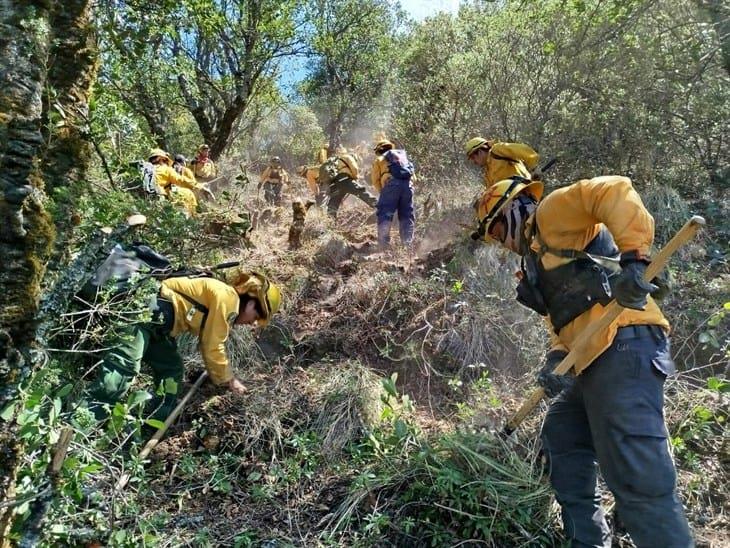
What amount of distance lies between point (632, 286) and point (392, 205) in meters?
4.54

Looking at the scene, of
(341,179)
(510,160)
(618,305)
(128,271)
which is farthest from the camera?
(341,179)

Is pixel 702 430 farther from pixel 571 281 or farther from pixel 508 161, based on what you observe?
pixel 508 161

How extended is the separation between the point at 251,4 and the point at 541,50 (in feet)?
18.8

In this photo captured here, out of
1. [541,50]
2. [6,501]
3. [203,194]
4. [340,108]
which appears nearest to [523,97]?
[541,50]

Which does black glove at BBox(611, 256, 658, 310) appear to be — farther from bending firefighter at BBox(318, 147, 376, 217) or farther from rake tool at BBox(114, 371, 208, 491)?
bending firefighter at BBox(318, 147, 376, 217)

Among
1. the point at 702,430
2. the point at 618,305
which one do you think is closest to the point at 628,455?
the point at 618,305

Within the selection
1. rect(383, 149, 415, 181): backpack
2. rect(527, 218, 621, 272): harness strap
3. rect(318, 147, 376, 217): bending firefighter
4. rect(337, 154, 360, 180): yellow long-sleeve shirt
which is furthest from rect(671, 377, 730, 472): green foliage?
rect(337, 154, 360, 180): yellow long-sleeve shirt

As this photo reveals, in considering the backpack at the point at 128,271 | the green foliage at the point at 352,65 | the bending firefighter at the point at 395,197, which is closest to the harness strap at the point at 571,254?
the backpack at the point at 128,271

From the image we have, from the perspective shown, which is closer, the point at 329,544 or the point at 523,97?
the point at 329,544

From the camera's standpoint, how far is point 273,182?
33.3ft

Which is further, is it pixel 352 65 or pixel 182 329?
pixel 352 65

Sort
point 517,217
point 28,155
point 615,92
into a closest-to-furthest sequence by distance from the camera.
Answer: point 28,155, point 517,217, point 615,92

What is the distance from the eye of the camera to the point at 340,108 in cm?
1694

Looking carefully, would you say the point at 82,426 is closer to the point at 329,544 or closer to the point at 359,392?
the point at 329,544
